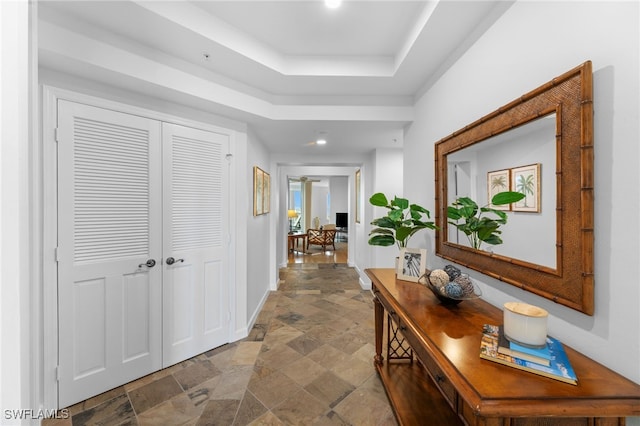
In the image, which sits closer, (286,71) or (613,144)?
(613,144)

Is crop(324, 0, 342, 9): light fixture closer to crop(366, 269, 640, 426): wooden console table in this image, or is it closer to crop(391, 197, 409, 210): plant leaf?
crop(391, 197, 409, 210): plant leaf

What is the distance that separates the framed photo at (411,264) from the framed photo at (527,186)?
71cm

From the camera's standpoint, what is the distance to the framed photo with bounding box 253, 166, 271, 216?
3081mm

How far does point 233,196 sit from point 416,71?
83.3 inches

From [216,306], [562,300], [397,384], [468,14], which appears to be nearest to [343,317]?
[397,384]

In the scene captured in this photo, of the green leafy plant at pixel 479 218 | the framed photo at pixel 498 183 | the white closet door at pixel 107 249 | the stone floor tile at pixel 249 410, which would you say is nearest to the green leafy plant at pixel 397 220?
the green leafy plant at pixel 479 218

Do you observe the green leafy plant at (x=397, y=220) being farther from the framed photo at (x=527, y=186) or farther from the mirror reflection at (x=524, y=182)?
the framed photo at (x=527, y=186)

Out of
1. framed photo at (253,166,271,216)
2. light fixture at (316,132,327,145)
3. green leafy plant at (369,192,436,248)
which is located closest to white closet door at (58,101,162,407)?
framed photo at (253,166,271,216)

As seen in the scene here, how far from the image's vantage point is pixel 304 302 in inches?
148

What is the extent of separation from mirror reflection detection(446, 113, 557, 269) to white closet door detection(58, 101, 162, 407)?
2.49 metres

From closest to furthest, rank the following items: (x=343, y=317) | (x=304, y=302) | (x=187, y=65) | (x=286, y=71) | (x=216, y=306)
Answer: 1. (x=187, y=65)
2. (x=286, y=71)
3. (x=216, y=306)
4. (x=343, y=317)
5. (x=304, y=302)

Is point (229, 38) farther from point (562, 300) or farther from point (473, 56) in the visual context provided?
point (562, 300)

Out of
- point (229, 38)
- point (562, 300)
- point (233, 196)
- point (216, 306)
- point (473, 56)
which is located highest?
point (229, 38)

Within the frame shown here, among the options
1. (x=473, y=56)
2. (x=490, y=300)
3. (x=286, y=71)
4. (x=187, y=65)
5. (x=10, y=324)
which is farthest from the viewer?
(x=286, y=71)
